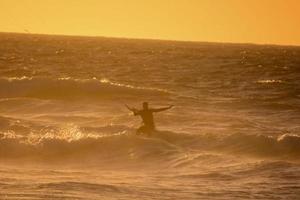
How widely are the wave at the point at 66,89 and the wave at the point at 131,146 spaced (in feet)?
43.2

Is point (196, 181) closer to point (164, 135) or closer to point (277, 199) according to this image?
point (277, 199)

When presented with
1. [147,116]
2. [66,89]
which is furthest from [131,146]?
[66,89]

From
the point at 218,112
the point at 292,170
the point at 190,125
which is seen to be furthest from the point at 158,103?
the point at 292,170

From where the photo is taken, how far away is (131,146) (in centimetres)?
2106

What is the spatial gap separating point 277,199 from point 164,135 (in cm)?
898

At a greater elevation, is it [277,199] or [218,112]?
[218,112]

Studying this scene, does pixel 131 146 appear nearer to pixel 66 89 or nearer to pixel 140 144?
pixel 140 144

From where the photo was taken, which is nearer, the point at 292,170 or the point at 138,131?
the point at 292,170

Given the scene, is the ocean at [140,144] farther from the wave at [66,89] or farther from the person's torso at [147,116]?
the person's torso at [147,116]

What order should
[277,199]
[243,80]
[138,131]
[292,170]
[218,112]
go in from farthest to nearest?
1. [243,80]
2. [218,112]
3. [138,131]
4. [292,170]
5. [277,199]

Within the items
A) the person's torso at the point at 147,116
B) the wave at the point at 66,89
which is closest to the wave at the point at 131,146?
the person's torso at the point at 147,116

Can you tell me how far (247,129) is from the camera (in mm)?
25266

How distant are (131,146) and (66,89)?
705 inches

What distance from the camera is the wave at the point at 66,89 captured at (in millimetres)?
36406
